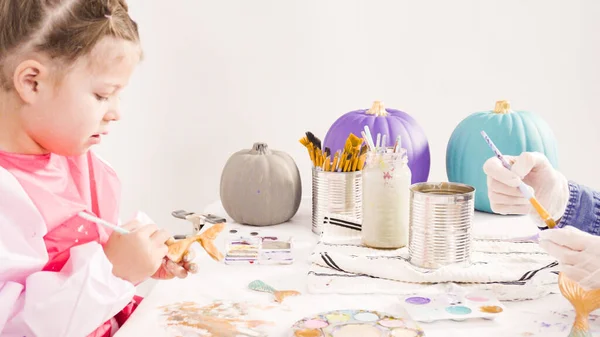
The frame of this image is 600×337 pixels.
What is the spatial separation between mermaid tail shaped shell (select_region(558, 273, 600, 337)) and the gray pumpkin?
66 cm

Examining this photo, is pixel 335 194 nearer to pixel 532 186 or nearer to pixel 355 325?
pixel 532 186

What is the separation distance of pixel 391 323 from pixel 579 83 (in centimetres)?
159

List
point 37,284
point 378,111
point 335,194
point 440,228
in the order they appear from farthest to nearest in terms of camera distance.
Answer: point 378,111
point 335,194
point 440,228
point 37,284

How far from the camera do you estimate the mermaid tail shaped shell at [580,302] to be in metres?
0.91

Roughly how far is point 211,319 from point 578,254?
21.9 inches

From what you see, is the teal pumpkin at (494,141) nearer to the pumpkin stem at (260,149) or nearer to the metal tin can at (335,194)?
the metal tin can at (335,194)

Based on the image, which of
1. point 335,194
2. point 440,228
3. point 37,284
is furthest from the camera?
point 335,194

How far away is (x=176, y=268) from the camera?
1064 mm

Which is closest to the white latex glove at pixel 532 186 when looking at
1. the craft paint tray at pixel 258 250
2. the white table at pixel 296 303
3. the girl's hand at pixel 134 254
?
the white table at pixel 296 303

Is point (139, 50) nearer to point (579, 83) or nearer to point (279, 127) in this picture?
point (279, 127)

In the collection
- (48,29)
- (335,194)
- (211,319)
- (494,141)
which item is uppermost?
(48,29)

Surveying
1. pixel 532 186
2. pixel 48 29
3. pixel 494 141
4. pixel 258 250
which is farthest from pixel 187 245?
pixel 494 141

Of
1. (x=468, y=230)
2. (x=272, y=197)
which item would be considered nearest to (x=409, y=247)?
(x=468, y=230)

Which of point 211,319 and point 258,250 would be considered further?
point 258,250
